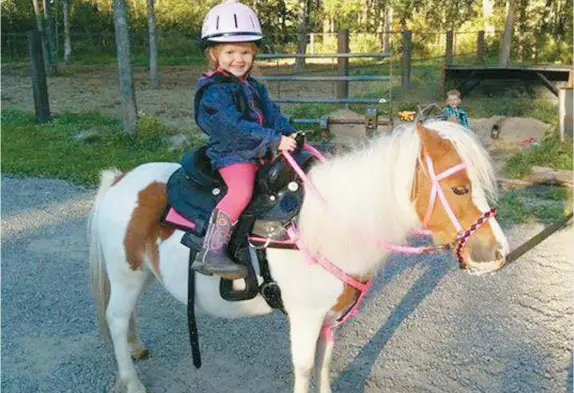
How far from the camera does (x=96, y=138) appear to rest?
11031mm

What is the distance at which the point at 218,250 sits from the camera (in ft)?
8.80

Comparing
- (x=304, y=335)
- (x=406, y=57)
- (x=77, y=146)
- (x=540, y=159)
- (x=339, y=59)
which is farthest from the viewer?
(x=406, y=57)

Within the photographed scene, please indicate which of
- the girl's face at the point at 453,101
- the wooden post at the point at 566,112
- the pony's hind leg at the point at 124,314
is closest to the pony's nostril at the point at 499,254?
the pony's hind leg at the point at 124,314

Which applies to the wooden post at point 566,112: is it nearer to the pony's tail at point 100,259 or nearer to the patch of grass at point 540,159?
the patch of grass at point 540,159

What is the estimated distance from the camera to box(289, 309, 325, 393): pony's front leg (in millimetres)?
2750

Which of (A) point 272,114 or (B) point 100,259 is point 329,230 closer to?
(A) point 272,114

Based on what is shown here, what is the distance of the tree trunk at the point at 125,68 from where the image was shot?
412 inches

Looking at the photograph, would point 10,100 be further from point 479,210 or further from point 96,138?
point 479,210

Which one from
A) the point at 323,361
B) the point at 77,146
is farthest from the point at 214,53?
the point at 77,146

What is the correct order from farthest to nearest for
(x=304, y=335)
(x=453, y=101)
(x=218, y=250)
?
(x=453, y=101)
(x=304, y=335)
(x=218, y=250)

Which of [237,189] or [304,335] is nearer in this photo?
[237,189]

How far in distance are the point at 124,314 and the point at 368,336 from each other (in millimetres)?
1822

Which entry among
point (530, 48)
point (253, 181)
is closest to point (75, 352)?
point (253, 181)

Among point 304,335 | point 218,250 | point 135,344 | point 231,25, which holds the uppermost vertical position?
point 231,25
